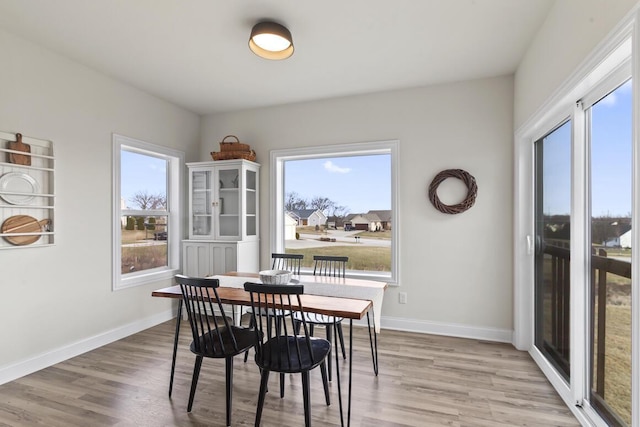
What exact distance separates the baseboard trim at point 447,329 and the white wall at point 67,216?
9.13ft

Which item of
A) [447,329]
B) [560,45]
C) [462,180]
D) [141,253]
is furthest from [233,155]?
[560,45]

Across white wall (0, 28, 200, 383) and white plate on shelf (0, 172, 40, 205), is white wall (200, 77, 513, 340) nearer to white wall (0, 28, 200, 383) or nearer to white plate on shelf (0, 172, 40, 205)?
white wall (0, 28, 200, 383)

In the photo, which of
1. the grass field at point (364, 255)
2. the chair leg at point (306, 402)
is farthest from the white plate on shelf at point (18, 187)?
the grass field at point (364, 255)

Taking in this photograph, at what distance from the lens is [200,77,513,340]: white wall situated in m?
3.36

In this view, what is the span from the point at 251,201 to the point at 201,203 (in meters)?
0.62

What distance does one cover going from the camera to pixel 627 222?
5.46 ft

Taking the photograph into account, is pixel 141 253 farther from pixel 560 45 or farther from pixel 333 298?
pixel 560 45

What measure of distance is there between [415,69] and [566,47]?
136 cm

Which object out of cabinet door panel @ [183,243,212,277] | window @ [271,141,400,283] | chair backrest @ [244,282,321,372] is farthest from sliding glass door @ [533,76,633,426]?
cabinet door panel @ [183,243,212,277]

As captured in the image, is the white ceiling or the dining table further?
the white ceiling

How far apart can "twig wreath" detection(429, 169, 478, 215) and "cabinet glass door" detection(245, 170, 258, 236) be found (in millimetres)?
2113

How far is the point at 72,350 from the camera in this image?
301 centimetres

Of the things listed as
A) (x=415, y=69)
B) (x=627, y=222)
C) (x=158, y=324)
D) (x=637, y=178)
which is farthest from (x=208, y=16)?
(x=158, y=324)

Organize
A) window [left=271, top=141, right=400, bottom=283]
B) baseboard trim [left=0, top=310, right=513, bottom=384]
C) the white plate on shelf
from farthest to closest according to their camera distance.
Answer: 1. window [left=271, top=141, right=400, bottom=283]
2. baseboard trim [left=0, top=310, right=513, bottom=384]
3. the white plate on shelf
